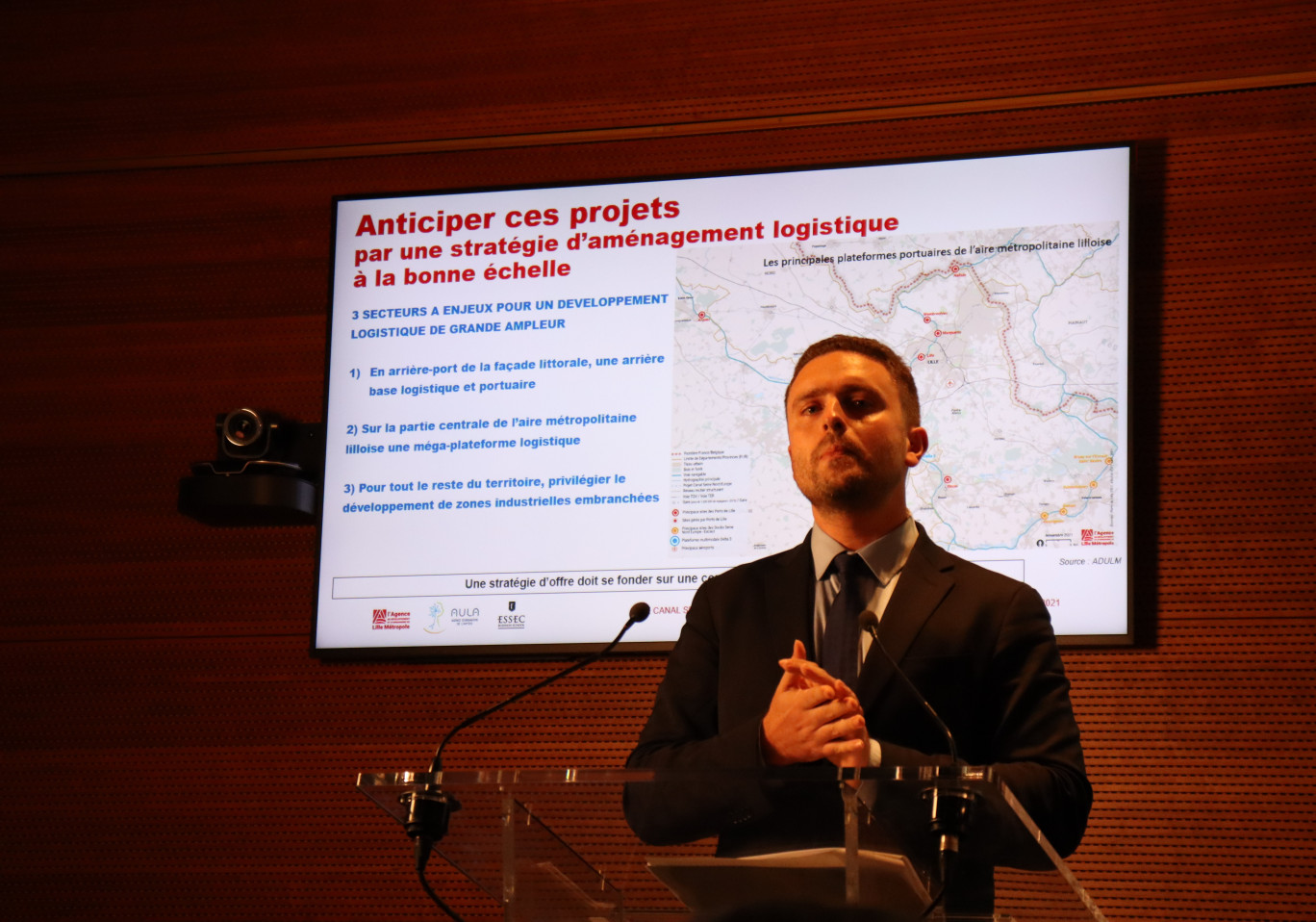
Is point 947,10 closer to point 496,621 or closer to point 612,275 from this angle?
point 612,275

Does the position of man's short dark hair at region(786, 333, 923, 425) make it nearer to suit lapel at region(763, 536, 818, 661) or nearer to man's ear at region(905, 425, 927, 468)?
man's ear at region(905, 425, 927, 468)

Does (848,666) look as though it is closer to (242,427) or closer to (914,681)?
(914,681)

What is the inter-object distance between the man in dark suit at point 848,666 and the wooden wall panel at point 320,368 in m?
1.12

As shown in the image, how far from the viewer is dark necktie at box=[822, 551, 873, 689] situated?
2.30 meters

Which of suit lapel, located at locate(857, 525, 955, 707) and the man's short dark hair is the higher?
the man's short dark hair

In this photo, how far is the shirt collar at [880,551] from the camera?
7.95 feet

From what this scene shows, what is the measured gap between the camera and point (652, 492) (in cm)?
352

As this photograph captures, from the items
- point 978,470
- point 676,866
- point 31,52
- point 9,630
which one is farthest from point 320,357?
point 676,866

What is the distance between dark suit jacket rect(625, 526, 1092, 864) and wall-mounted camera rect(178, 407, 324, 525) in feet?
4.98

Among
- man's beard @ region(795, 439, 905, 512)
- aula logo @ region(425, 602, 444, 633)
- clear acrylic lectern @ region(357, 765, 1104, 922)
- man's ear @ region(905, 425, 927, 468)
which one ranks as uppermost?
man's ear @ region(905, 425, 927, 468)

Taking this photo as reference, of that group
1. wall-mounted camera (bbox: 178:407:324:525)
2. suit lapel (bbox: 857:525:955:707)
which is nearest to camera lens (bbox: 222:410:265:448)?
wall-mounted camera (bbox: 178:407:324:525)

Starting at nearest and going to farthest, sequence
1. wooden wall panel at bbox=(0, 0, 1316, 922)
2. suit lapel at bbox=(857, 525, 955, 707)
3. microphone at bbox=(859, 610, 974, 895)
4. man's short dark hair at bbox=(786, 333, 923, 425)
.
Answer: microphone at bbox=(859, 610, 974, 895)
suit lapel at bbox=(857, 525, 955, 707)
man's short dark hair at bbox=(786, 333, 923, 425)
wooden wall panel at bbox=(0, 0, 1316, 922)

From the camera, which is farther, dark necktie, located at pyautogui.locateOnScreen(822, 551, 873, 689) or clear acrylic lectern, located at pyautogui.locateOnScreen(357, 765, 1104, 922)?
dark necktie, located at pyautogui.locateOnScreen(822, 551, 873, 689)

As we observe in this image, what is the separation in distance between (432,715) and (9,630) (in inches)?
46.8
